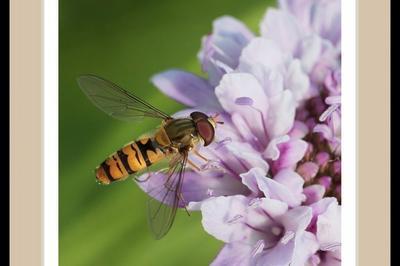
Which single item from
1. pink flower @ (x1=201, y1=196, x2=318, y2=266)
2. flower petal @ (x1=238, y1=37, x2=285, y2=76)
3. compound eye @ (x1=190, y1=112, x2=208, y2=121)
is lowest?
pink flower @ (x1=201, y1=196, x2=318, y2=266)

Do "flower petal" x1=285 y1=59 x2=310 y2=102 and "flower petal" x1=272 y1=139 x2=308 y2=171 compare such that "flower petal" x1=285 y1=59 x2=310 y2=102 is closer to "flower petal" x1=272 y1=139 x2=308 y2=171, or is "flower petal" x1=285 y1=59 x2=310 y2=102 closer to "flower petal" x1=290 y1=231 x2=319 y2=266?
"flower petal" x1=272 y1=139 x2=308 y2=171

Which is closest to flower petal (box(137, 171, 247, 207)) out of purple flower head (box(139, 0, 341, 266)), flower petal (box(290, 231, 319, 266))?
purple flower head (box(139, 0, 341, 266))

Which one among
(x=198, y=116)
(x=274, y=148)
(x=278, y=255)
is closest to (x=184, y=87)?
(x=198, y=116)
